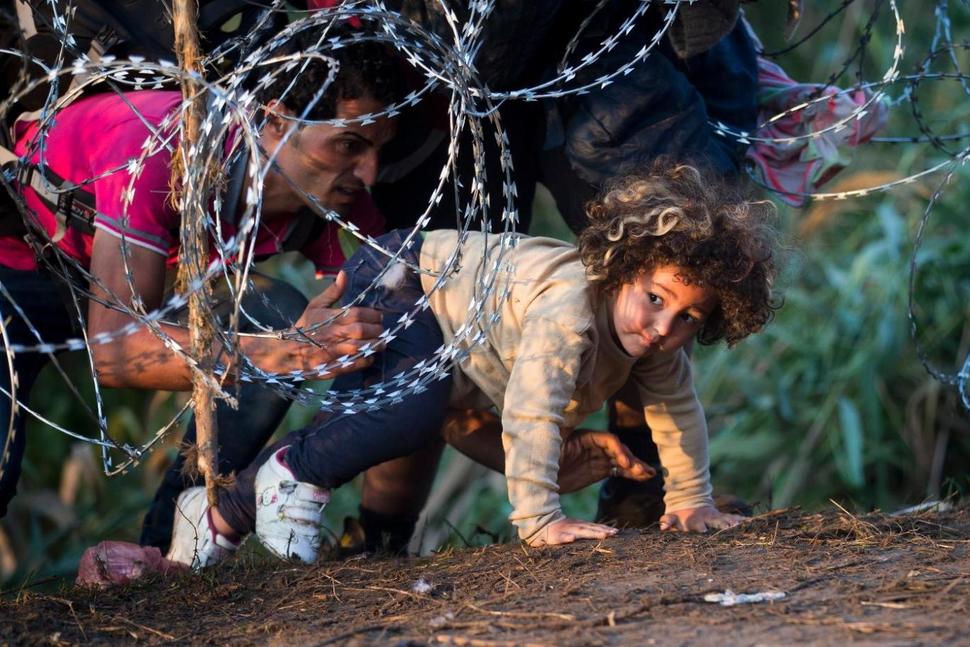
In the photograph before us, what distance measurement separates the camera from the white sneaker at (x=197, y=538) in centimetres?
315

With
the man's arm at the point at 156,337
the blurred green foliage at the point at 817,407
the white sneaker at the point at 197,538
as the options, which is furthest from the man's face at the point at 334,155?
the blurred green foliage at the point at 817,407

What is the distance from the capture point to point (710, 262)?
2992mm

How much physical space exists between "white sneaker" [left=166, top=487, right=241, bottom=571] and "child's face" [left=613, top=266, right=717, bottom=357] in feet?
3.79

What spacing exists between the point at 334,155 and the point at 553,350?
857 mm

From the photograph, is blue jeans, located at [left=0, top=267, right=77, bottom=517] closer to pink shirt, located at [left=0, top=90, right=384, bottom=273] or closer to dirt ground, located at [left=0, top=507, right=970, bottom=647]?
pink shirt, located at [left=0, top=90, right=384, bottom=273]

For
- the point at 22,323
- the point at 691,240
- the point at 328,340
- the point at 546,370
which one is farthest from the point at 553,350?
the point at 22,323

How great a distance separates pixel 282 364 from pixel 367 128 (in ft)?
Answer: 2.23

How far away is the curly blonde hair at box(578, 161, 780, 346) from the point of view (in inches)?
118

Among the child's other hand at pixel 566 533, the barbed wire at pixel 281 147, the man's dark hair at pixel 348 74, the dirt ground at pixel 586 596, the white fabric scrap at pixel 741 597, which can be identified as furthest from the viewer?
the man's dark hair at pixel 348 74

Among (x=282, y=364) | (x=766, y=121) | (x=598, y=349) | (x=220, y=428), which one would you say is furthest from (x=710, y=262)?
(x=220, y=428)

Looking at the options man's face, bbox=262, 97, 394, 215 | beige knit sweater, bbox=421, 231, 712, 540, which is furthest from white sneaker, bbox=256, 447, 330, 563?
man's face, bbox=262, 97, 394, 215

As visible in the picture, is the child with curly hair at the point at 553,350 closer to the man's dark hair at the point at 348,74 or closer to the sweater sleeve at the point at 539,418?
the sweater sleeve at the point at 539,418

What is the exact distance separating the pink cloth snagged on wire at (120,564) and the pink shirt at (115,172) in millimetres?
766

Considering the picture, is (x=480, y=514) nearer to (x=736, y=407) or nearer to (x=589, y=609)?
(x=736, y=407)
